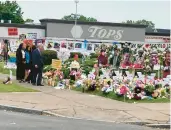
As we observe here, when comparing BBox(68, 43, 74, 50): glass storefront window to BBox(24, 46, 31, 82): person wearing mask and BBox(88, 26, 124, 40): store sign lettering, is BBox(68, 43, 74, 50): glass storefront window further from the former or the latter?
BBox(88, 26, 124, 40): store sign lettering

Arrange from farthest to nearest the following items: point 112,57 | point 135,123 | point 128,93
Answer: point 112,57 → point 128,93 → point 135,123

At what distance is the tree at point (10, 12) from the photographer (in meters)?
91.7

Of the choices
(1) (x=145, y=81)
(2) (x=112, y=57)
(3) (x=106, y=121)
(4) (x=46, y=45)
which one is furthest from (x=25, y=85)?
(4) (x=46, y=45)

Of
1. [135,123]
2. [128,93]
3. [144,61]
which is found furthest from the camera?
[144,61]

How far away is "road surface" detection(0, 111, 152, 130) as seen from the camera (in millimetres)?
9852

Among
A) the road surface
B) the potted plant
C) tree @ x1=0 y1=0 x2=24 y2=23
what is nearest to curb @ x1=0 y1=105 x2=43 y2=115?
the road surface

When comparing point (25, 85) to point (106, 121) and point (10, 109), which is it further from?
point (106, 121)

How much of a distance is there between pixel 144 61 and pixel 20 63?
9140 millimetres

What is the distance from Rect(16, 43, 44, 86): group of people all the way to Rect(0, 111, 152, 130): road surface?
6.72m

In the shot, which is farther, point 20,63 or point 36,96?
point 20,63

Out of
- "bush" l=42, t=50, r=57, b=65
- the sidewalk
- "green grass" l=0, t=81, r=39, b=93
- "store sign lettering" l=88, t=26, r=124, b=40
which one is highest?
"store sign lettering" l=88, t=26, r=124, b=40

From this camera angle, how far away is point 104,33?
192ft

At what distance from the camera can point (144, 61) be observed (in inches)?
1041

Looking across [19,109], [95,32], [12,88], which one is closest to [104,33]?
[95,32]
